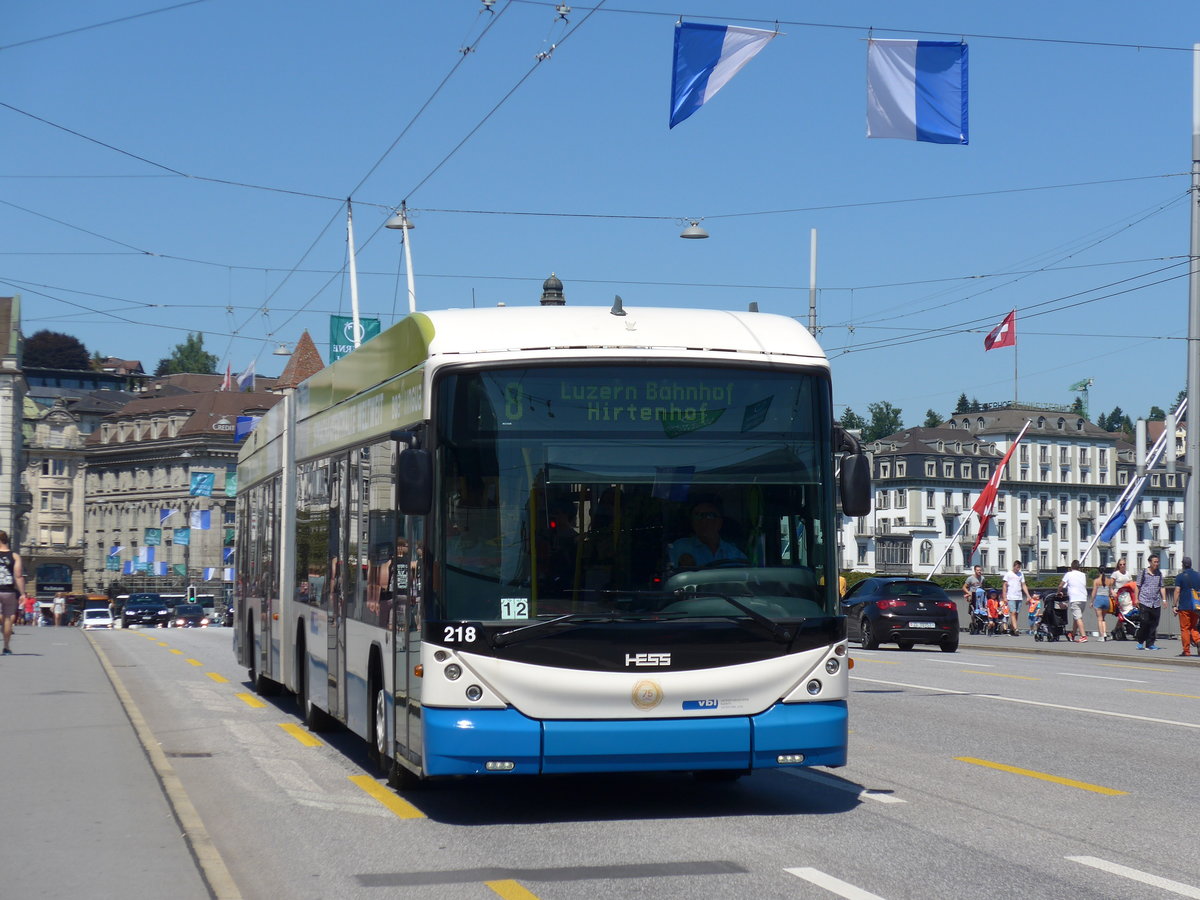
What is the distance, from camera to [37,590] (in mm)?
133125

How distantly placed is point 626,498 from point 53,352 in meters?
178

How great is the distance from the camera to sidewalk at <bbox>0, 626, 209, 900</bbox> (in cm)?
774

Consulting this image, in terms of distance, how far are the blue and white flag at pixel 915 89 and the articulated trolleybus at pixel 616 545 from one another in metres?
9.06

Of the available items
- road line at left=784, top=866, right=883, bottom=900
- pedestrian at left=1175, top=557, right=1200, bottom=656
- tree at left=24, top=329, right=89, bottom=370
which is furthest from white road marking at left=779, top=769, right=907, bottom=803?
tree at left=24, top=329, right=89, bottom=370

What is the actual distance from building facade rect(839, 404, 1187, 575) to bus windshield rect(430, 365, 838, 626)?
14527 cm

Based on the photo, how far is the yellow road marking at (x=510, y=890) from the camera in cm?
742

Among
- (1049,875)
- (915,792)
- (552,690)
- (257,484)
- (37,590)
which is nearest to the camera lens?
(1049,875)

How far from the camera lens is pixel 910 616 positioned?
33312mm

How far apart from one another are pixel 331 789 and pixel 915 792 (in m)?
3.72

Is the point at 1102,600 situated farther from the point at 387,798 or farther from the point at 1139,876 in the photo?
the point at 1139,876

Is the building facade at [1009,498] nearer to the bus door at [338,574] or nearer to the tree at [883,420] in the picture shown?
the tree at [883,420]

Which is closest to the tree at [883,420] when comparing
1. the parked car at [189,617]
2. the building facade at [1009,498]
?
the building facade at [1009,498]

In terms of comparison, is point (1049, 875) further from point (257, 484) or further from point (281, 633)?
point (257, 484)

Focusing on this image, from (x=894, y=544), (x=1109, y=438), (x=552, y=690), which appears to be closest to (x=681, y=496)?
(x=552, y=690)
